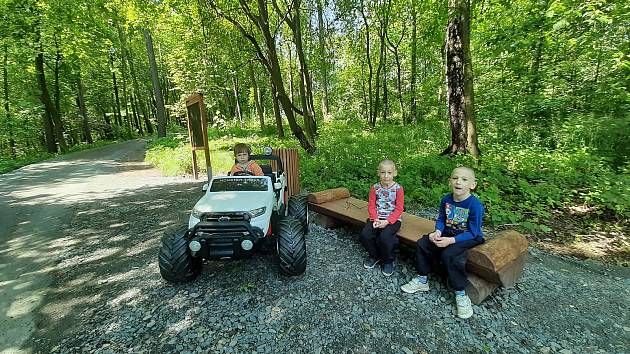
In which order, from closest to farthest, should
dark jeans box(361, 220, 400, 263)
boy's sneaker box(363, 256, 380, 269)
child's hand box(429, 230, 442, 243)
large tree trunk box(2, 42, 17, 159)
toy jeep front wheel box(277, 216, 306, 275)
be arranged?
child's hand box(429, 230, 442, 243), toy jeep front wheel box(277, 216, 306, 275), dark jeans box(361, 220, 400, 263), boy's sneaker box(363, 256, 380, 269), large tree trunk box(2, 42, 17, 159)

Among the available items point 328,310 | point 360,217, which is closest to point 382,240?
point 360,217

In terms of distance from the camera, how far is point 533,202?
207 inches

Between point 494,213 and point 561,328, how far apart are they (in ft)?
8.03

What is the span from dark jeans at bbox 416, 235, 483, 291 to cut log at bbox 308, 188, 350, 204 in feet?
7.27

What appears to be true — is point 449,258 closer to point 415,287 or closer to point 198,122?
point 415,287

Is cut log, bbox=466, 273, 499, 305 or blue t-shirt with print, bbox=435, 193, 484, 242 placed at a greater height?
blue t-shirt with print, bbox=435, 193, 484, 242

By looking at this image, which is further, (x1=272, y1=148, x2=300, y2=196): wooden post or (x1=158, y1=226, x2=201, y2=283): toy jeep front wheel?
(x1=272, y1=148, x2=300, y2=196): wooden post

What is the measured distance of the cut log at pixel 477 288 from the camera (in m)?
2.98

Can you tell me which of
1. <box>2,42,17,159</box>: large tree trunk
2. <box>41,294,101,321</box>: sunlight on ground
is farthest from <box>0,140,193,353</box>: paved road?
<box>2,42,17,159</box>: large tree trunk

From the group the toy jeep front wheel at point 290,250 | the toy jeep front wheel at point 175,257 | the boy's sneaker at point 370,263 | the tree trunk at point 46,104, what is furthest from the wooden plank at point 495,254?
the tree trunk at point 46,104

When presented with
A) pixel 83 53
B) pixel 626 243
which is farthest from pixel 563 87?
pixel 83 53

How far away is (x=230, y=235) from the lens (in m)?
3.12

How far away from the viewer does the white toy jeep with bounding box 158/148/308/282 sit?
3141 mm

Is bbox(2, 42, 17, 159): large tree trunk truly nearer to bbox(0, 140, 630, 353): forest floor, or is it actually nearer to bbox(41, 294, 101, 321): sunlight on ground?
bbox(0, 140, 630, 353): forest floor
